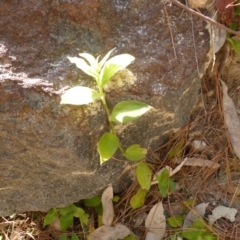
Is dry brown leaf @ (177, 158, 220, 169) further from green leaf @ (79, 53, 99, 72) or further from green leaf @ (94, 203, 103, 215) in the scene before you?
green leaf @ (79, 53, 99, 72)

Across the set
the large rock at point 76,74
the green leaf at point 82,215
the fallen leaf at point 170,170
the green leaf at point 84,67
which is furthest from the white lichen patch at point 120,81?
the green leaf at point 82,215

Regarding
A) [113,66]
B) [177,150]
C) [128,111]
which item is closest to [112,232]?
[177,150]

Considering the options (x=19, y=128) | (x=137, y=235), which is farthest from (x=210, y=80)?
(x=19, y=128)

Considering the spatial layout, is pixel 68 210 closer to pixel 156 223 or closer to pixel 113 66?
pixel 156 223

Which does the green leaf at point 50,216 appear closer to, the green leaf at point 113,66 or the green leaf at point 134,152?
the green leaf at point 134,152

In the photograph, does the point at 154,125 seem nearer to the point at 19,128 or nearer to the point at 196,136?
the point at 196,136
